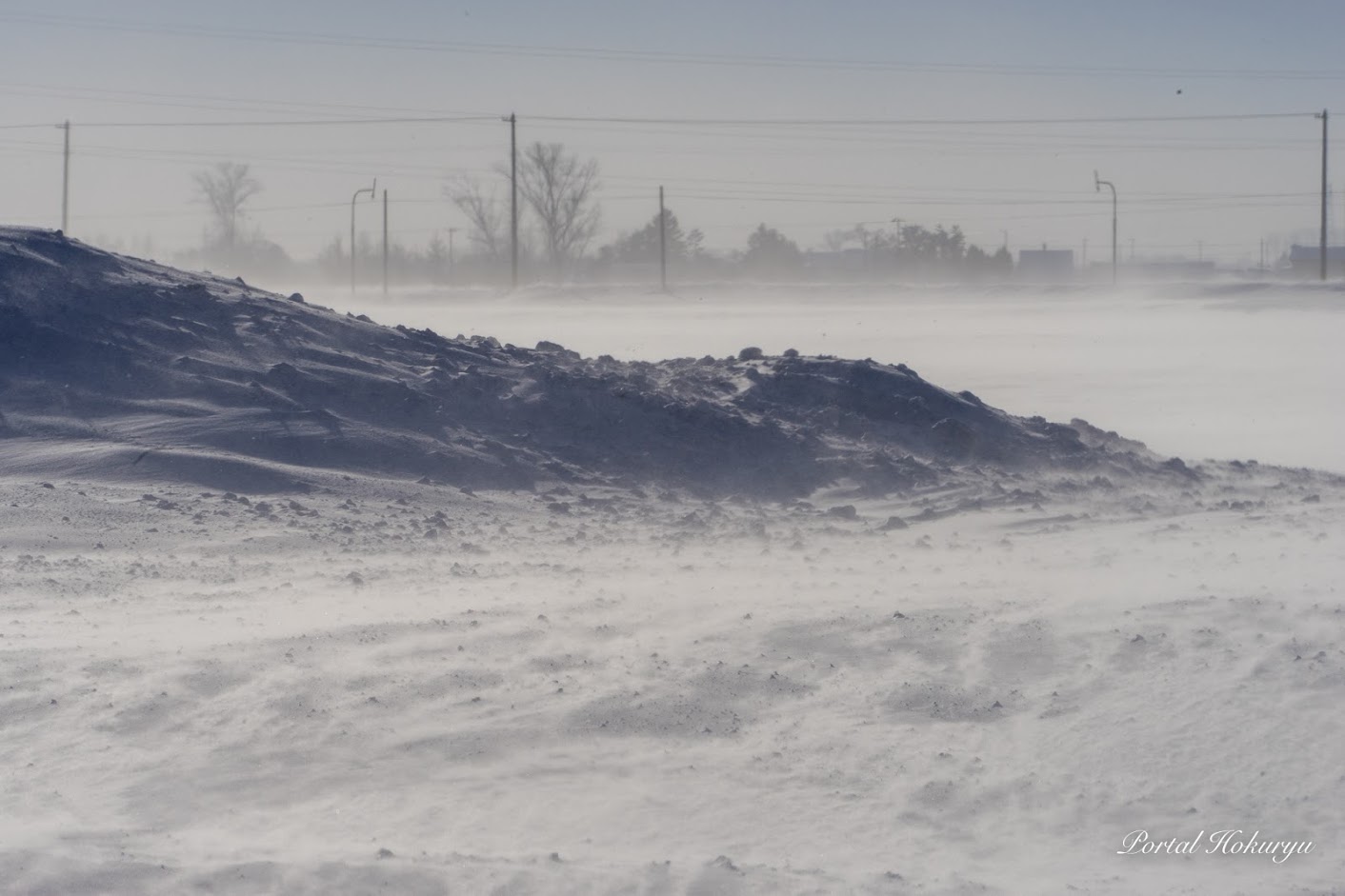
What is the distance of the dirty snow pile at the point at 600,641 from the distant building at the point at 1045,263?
2715 inches

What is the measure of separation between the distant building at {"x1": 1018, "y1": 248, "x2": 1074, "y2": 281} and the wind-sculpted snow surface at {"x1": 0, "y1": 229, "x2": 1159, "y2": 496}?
222ft

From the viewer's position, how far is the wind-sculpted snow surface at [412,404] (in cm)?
1177

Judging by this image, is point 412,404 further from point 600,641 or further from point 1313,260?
point 1313,260

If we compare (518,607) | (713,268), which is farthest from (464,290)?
(518,607)

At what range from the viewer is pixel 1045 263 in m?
85.2

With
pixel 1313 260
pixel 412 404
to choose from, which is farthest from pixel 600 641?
pixel 1313 260

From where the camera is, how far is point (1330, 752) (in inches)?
229

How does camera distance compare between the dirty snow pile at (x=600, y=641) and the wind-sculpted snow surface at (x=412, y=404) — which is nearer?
the dirty snow pile at (x=600, y=641)

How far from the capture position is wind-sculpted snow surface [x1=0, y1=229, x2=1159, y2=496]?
11766 mm

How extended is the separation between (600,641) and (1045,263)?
8219 centimetres

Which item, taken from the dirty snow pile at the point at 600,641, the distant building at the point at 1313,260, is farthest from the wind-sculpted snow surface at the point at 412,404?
the distant building at the point at 1313,260

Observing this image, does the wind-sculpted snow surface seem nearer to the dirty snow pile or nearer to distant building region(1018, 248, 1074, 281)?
the dirty snow pile

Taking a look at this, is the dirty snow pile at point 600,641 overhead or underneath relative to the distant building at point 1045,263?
underneath

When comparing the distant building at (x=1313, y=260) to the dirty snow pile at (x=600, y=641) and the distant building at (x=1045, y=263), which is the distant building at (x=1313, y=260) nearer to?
the distant building at (x=1045, y=263)
